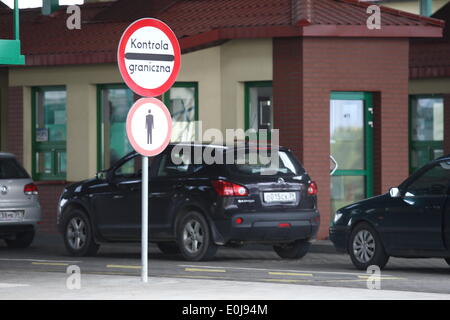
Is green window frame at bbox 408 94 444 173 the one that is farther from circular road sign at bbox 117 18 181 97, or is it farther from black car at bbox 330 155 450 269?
circular road sign at bbox 117 18 181 97

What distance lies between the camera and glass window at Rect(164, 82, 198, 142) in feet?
82.8

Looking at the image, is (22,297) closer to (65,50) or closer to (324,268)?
(324,268)

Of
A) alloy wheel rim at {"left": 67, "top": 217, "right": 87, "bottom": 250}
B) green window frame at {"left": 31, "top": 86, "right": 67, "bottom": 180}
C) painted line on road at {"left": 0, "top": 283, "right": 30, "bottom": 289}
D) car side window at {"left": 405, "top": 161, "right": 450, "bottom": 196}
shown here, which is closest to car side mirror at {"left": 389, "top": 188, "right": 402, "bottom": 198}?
car side window at {"left": 405, "top": 161, "right": 450, "bottom": 196}

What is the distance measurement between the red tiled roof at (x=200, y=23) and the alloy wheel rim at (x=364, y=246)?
267 inches

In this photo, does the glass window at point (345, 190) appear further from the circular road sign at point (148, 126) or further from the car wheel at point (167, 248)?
the circular road sign at point (148, 126)

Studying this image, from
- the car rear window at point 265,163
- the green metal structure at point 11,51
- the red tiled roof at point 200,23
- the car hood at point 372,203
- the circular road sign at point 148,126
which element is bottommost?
the car hood at point 372,203

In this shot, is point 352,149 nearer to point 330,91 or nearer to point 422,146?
point 330,91

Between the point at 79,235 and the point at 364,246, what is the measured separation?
5103 millimetres

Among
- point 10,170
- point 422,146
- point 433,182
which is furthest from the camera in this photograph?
point 422,146

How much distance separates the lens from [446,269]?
55.7 ft

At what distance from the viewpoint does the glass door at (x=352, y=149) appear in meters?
24.0

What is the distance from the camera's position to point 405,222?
1631cm

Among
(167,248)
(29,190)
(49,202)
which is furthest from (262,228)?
(49,202)

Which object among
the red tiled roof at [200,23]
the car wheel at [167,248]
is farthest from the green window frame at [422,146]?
the car wheel at [167,248]
